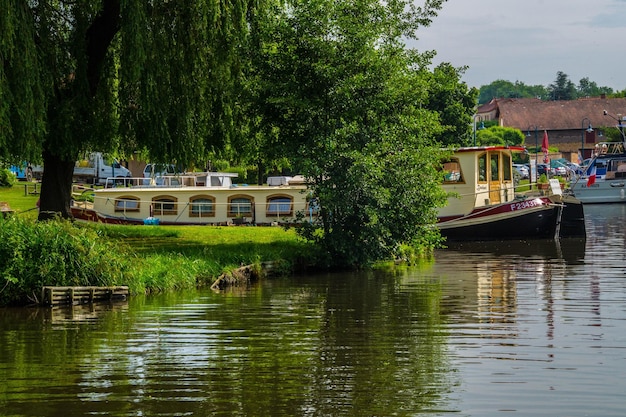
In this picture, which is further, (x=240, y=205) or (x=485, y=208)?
(x=240, y=205)

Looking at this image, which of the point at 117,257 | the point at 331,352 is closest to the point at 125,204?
the point at 117,257

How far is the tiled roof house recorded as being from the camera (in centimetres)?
12300

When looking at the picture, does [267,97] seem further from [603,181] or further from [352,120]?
[603,181]

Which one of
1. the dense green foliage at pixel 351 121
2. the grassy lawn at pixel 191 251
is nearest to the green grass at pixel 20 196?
the grassy lawn at pixel 191 251

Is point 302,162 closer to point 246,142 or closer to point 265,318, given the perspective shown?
point 246,142

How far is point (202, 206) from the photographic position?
37.4 m

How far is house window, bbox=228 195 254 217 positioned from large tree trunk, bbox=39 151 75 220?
469 inches

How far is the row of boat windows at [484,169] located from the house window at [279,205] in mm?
5821

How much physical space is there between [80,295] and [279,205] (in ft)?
60.6

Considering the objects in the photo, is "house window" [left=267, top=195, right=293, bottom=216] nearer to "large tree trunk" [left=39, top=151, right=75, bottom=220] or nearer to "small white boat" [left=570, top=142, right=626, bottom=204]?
"large tree trunk" [left=39, top=151, right=75, bottom=220]

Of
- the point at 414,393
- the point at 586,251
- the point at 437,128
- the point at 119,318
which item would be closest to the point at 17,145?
the point at 119,318

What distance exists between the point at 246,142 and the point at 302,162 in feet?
7.90

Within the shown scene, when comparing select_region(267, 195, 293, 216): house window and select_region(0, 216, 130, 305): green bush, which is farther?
select_region(267, 195, 293, 216): house window

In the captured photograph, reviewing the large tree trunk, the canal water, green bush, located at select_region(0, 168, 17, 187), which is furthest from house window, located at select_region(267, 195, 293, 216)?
green bush, located at select_region(0, 168, 17, 187)
